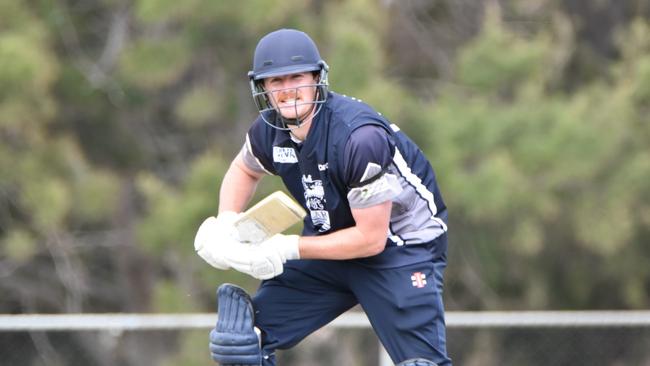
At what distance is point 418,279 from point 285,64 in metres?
0.94

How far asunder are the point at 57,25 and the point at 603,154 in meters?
4.91

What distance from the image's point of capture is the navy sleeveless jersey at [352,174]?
4.06 m

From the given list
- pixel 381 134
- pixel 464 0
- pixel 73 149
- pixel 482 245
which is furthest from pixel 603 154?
pixel 381 134

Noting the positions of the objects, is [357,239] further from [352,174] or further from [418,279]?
[418,279]

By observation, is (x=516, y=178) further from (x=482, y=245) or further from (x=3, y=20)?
Result: (x=3, y=20)

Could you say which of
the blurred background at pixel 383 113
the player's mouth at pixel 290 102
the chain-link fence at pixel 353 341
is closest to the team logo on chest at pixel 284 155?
the player's mouth at pixel 290 102

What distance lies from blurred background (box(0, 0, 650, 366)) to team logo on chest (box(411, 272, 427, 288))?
351cm

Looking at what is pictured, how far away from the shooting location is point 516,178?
8859 mm

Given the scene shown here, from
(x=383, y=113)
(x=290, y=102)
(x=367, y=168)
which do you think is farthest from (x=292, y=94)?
(x=383, y=113)

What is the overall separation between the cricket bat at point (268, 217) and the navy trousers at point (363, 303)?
0.40 m

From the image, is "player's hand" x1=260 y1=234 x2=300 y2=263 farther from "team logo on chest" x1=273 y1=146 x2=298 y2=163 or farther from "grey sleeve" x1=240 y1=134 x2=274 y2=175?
"grey sleeve" x1=240 y1=134 x2=274 y2=175

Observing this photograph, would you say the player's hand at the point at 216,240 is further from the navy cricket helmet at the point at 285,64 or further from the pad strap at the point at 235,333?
the navy cricket helmet at the point at 285,64

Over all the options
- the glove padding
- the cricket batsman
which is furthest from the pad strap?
the glove padding

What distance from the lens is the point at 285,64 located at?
409 cm
